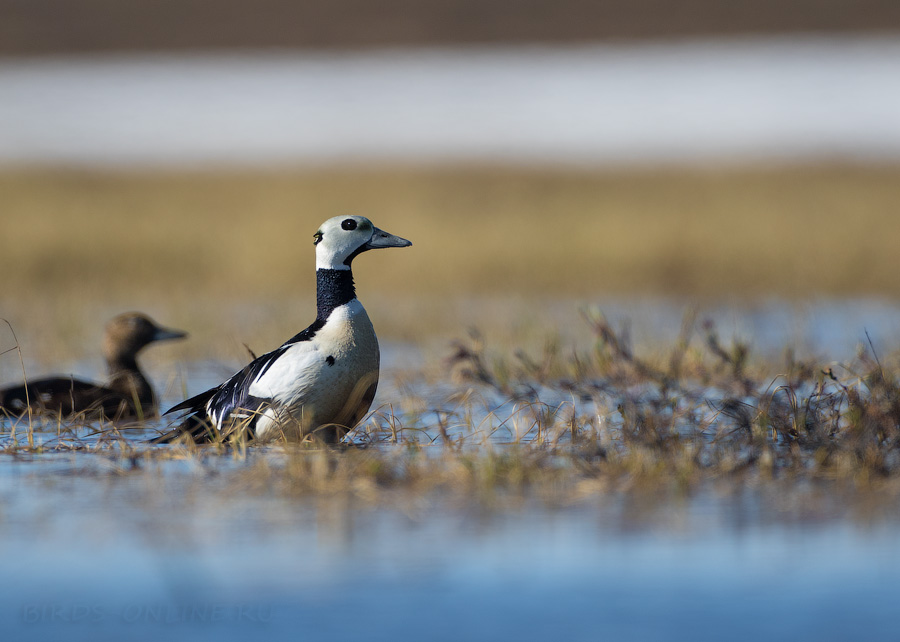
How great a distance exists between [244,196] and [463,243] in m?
4.44

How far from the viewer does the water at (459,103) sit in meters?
25.1

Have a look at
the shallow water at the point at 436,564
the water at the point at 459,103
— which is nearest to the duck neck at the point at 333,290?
the shallow water at the point at 436,564

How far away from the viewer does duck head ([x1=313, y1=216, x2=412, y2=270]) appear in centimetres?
557

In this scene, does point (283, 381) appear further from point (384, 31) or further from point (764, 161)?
point (384, 31)

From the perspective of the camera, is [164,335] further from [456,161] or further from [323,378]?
[456,161]

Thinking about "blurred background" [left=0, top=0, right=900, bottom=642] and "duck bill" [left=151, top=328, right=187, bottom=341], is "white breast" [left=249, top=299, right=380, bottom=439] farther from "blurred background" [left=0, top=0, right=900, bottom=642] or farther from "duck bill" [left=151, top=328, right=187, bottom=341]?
"duck bill" [left=151, top=328, right=187, bottom=341]

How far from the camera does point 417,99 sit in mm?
30469

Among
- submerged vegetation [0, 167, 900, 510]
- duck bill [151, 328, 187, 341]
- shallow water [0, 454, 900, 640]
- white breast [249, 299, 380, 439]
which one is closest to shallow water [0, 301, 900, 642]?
shallow water [0, 454, 900, 640]

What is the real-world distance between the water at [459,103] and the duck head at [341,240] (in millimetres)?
16420

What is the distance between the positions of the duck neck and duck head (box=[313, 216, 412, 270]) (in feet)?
0.10

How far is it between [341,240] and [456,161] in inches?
579

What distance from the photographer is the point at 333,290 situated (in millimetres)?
5508

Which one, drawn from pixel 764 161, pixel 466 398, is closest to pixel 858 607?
pixel 466 398

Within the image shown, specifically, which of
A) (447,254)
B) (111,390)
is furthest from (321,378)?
(447,254)
